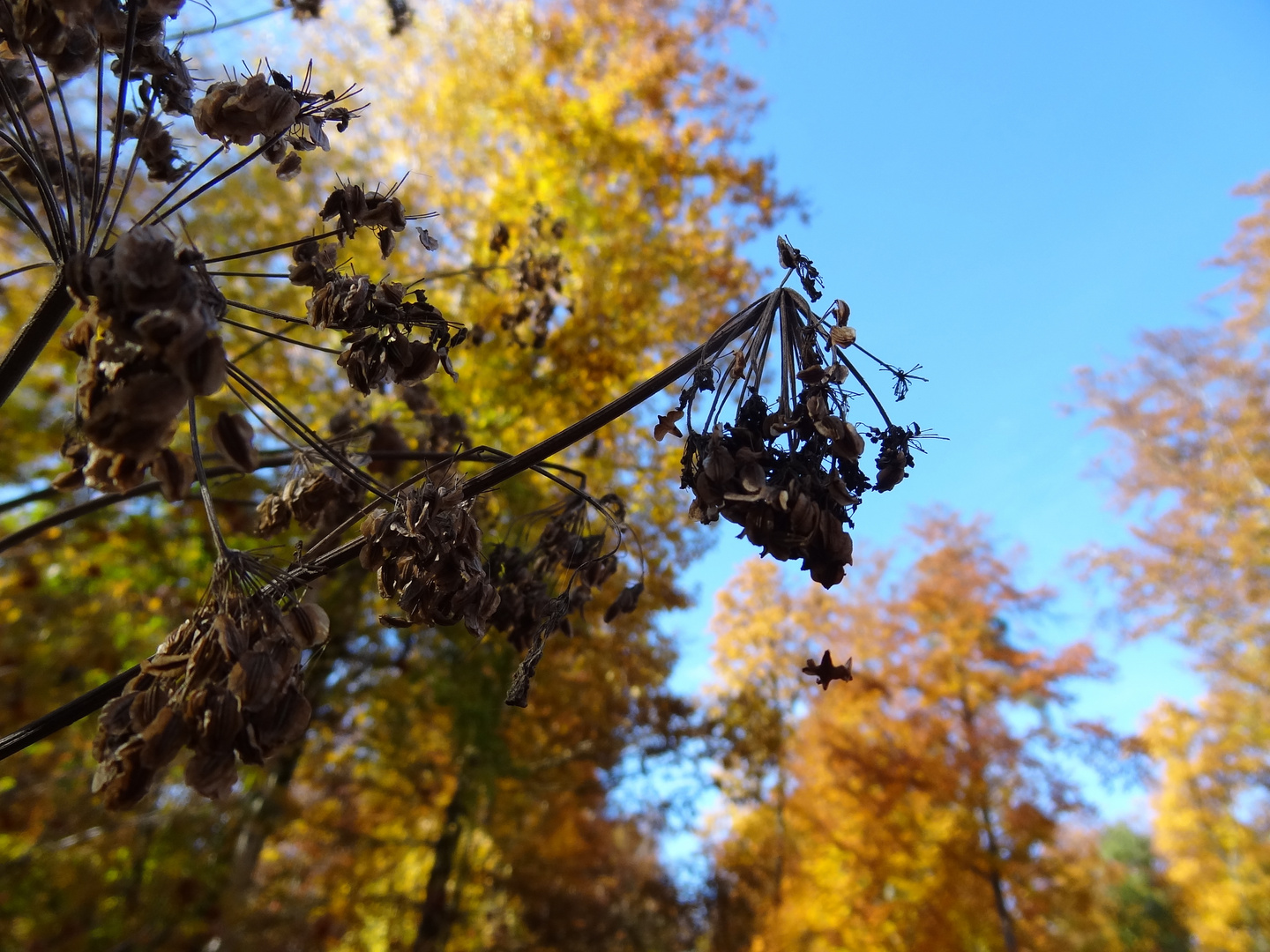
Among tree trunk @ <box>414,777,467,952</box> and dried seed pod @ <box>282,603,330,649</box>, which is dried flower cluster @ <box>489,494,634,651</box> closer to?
dried seed pod @ <box>282,603,330,649</box>

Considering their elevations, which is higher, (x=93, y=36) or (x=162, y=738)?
(x=93, y=36)

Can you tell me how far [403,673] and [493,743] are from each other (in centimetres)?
119

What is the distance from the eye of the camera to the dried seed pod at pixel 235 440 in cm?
124

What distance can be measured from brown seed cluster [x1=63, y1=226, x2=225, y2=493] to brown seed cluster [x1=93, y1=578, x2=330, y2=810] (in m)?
0.31

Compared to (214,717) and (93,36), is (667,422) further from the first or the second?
(93,36)

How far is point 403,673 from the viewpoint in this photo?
6.81 m

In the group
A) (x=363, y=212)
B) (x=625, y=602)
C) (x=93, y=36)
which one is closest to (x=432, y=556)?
(x=625, y=602)

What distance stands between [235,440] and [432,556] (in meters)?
0.43

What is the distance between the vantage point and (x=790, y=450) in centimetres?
147

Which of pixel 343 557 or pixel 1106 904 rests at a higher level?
pixel 1106 904

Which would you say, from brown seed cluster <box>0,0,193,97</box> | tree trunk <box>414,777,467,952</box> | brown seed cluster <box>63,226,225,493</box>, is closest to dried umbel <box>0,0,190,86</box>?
brown seed cluster <box>0,0,193,97</box>

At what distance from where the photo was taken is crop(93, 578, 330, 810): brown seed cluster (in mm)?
1129

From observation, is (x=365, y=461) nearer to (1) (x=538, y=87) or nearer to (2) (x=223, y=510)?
(2) (x=223, y=510)

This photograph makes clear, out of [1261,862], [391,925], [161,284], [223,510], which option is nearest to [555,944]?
[391,925]
